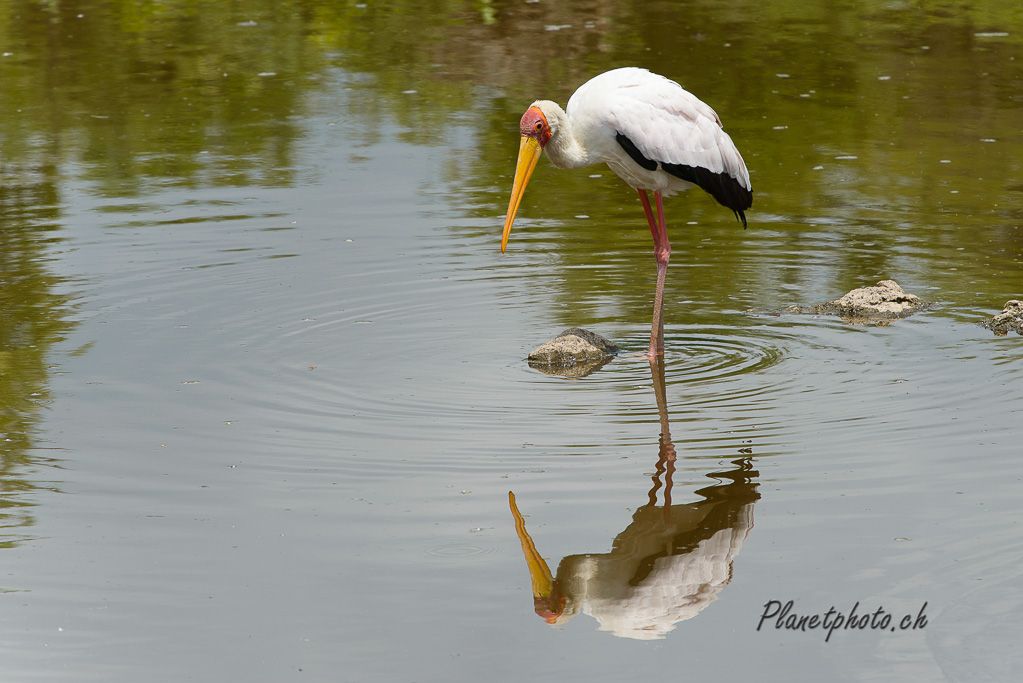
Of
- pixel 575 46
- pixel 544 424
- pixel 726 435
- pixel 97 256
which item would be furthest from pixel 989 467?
pixel 575 46

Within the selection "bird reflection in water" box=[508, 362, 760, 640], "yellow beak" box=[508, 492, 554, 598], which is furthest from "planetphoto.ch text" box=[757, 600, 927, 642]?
"yellow beak" box=[508, 492, 554, 598]

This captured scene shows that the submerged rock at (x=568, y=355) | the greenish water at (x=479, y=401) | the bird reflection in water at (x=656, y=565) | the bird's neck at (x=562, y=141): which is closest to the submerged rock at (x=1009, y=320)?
the greenish water at (x=479, y=401)

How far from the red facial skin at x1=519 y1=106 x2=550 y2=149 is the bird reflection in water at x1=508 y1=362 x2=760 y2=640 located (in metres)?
2.23

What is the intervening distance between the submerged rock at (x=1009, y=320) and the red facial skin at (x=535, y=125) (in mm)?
2405

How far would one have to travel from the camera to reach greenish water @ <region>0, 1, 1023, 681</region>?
399 centimetres

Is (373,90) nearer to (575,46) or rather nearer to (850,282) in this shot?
(575,46)

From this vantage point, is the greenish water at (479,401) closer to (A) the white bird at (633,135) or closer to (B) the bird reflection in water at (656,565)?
(B) the bird reflection in water at (656,565)

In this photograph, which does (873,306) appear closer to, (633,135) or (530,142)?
(633,135)

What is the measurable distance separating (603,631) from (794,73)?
36.3 ft

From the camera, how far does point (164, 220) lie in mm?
9406

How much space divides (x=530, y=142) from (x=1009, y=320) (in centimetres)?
252

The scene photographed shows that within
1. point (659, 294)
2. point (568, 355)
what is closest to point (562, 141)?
point (659, 294)

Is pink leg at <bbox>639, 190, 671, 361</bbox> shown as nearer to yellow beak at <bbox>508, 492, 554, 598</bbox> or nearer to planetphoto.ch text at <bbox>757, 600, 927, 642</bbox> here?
yellow beak at <bbox>508, 492, 554, 598</bbox>

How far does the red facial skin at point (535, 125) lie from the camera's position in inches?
261
